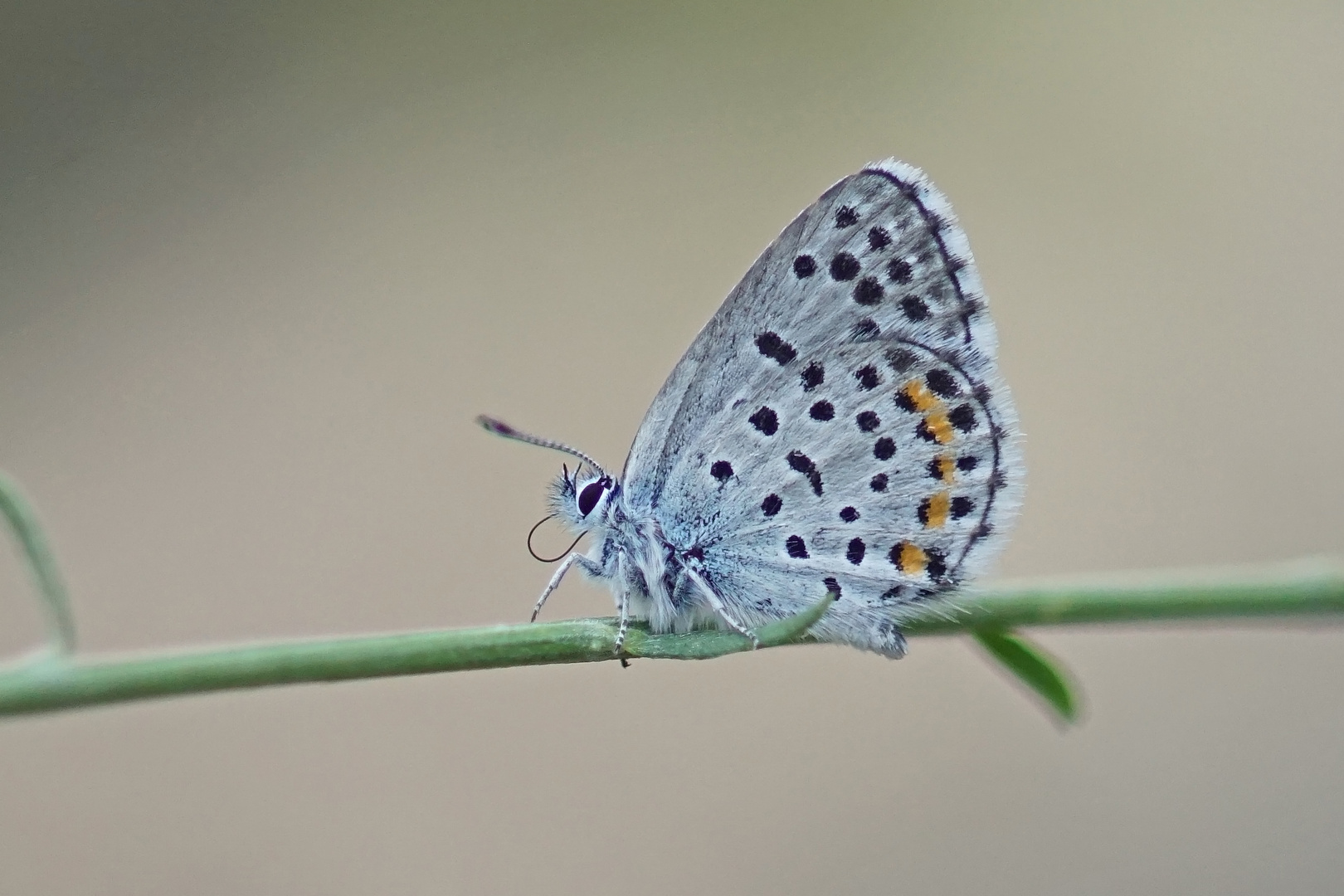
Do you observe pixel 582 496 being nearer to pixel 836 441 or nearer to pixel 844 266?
pixel 836 441

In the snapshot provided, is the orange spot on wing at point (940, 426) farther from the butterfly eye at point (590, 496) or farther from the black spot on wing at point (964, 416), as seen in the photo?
the butterfly eye at point (590, 496)

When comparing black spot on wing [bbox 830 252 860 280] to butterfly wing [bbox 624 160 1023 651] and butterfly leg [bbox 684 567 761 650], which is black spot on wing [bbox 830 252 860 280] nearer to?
butterfly wing [bbox 624 160 1023 651]

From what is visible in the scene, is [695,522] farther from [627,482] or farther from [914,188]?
[914,188]

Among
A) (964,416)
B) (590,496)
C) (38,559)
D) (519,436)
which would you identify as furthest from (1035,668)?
(38,559)

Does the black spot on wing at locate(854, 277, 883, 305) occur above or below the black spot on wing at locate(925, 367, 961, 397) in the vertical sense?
above

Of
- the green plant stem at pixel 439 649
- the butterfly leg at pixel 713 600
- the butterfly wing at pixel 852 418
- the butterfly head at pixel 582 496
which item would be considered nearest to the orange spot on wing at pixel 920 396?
the butterfly wing at pixel 852 418

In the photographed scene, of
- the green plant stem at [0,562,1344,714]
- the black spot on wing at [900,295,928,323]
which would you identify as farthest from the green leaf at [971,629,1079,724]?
the black spot on wing at [900,295,928,323]
